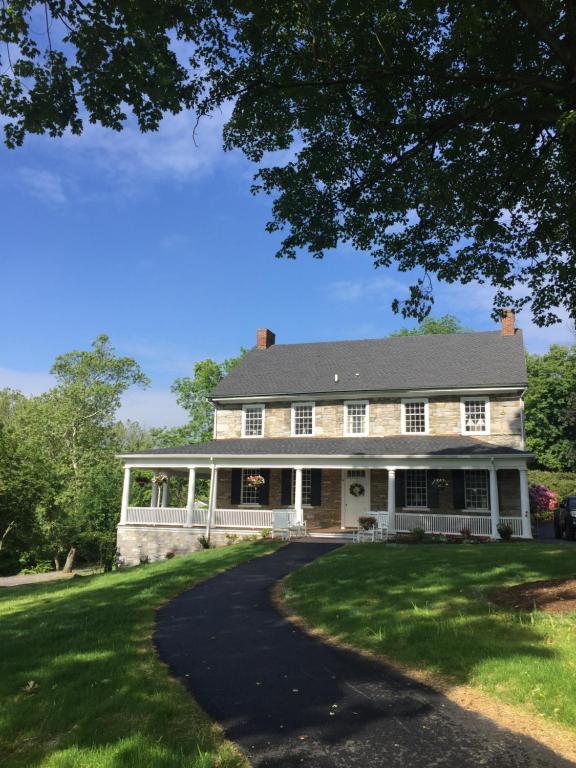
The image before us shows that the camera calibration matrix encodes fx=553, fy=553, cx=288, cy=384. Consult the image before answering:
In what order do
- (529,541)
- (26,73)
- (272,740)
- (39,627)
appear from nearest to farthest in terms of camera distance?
(272,740)
(26,73)
(39,627)
(529,541)

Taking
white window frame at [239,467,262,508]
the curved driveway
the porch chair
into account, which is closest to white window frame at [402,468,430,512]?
the porch chair

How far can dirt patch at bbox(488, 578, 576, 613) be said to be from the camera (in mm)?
7514

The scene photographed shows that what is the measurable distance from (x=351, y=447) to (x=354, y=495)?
2.41m

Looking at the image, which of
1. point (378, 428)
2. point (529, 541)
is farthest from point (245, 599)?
point (378, 428)

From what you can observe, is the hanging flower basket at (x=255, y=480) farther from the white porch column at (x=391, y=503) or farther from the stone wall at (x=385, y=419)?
the white porch column at (x=391, y=503)

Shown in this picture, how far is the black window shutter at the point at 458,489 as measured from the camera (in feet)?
72.4

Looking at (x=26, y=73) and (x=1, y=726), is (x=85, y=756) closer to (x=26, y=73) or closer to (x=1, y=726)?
(x=1, y=726)

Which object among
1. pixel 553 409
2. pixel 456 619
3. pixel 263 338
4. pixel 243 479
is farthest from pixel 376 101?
pixel 553 409

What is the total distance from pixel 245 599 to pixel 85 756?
6.50 metres

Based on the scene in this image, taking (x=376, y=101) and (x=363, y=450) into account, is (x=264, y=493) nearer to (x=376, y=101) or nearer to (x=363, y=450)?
(x=363, y=450)

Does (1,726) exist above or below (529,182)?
below

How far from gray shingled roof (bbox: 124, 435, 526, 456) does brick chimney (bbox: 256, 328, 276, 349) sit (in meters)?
6.91

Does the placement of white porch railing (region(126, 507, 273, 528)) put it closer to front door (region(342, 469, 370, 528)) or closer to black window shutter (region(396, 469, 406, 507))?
front door (region(342, 469, 370, 528))

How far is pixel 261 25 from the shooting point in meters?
7.75
